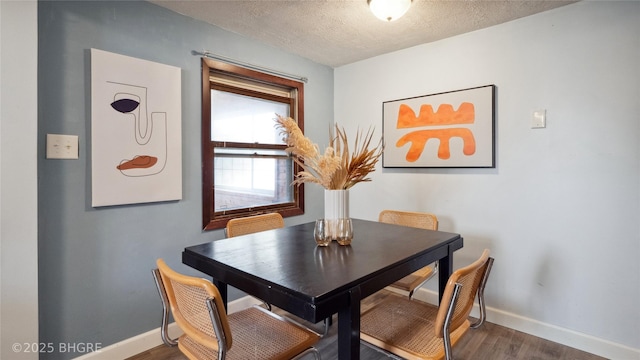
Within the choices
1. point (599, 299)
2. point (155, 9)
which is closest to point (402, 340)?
point (599, 299)

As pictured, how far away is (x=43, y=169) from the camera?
167 cm

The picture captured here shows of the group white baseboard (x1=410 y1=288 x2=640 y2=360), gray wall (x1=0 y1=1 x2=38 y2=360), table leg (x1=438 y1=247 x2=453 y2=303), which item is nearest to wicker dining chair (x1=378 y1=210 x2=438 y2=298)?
table leg (x1=438 y1=247 x2=453 y2=303)

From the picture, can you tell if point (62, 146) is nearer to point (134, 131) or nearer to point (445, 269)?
point (134, 131)

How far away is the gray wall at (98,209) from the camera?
5.57ft

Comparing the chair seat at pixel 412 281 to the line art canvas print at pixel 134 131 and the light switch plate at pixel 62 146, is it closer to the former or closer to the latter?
the line art canvas print at pixel 134 131

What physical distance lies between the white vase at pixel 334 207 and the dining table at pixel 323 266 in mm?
107

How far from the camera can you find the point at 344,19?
227 cm

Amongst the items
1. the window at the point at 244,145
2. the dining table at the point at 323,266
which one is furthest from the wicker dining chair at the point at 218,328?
the window at the point at 244,145

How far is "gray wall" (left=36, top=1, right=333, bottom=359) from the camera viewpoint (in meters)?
1.70

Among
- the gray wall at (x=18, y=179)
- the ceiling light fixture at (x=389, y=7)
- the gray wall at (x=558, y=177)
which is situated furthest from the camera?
the gray wall at (x=558, y=177)

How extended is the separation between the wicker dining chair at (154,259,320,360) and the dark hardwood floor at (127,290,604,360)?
2.60ft

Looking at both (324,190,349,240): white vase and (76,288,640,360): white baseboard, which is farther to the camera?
(76,288,640,360): white baseboard

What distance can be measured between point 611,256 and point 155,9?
3.32 metres

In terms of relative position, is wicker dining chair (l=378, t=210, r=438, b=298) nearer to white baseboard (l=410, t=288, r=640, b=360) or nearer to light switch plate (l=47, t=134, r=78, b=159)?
white baseboard (l=410, t=288, r=640, b=360)
